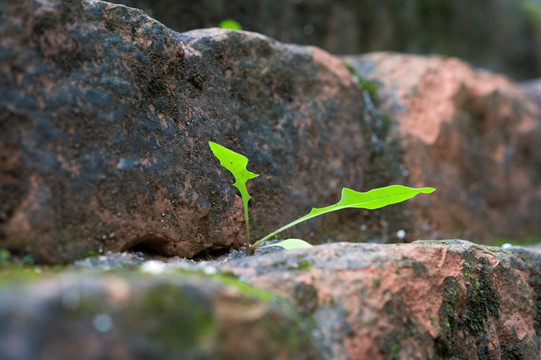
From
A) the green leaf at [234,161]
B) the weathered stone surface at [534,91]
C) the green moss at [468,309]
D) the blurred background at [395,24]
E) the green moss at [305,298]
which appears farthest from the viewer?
the weathered stone surface at [534,91]

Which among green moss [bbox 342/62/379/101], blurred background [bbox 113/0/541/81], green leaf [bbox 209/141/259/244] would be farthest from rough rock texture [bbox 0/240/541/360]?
blurred background [bbox 113/0/541/81]

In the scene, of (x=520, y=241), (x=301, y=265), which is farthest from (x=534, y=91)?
(x=301, y=265)

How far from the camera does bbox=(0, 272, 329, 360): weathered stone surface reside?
770 millimetres

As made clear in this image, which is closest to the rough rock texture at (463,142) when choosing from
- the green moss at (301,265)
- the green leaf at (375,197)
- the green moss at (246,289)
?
the green leaf at (375,197)

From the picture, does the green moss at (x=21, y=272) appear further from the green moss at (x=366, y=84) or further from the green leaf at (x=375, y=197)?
the green moss at (x=366, y=84)

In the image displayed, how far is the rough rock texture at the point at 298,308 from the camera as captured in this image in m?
0.79

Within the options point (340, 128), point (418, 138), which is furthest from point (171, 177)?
point (418, 138)

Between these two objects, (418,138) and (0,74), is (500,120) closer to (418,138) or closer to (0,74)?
(418,138)

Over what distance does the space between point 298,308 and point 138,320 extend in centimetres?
40

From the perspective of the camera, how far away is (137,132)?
1399 millimetres

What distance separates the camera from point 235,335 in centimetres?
87

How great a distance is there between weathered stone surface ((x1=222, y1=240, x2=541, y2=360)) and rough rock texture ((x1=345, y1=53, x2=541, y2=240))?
41.0 inches

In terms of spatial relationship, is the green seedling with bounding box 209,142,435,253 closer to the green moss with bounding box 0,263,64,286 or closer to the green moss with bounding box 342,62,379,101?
the green moss with bounding box 0,263,64,286

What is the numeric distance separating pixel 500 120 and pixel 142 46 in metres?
2.77
